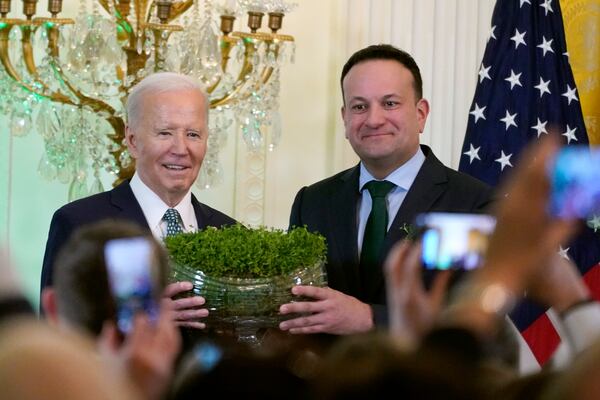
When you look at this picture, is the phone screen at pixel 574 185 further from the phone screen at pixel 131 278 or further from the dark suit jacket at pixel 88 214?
the dark suit jacket at pixel 88 214

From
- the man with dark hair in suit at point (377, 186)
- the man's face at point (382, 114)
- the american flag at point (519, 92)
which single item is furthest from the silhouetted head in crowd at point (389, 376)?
the american flag at point (519, 92)

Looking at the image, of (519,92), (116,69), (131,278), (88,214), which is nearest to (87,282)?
(131,278)

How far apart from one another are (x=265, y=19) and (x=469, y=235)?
4335mm

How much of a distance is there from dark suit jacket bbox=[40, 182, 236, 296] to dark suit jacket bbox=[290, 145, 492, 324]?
345mm

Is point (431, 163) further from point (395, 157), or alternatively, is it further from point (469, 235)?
point (469, 235)

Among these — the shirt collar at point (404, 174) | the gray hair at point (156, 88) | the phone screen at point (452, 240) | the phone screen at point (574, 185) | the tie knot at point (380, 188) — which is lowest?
the tie knot at point (380, 188)

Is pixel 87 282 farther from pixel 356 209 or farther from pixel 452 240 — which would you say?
pixel 356 209

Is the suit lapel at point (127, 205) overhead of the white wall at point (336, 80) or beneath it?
beneath

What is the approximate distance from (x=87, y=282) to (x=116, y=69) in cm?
358

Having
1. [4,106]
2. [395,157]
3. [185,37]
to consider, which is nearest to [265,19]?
[185,37]

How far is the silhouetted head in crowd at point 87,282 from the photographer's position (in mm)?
1016

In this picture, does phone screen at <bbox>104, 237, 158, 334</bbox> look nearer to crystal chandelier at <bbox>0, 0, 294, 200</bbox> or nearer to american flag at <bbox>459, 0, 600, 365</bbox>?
crystal chandelier at <bbox>0, 0, 294, 200</bbox>

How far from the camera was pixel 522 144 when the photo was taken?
5016 mm

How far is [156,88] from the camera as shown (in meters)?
3.16
